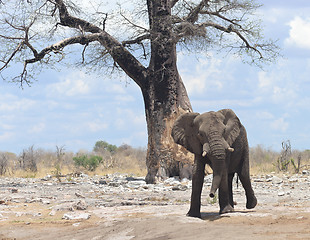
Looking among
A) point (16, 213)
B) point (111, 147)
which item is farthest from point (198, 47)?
point (111, 147)

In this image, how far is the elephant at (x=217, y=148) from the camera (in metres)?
7.66

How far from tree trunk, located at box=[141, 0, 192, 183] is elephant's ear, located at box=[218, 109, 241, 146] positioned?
8551 mm

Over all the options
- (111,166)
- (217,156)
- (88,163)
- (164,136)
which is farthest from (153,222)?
(111,166)

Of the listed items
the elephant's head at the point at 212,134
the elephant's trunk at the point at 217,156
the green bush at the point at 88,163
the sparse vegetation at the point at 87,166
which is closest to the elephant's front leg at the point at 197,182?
the elephant's head at the point at 212,134

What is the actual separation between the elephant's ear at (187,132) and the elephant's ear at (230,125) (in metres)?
0.51

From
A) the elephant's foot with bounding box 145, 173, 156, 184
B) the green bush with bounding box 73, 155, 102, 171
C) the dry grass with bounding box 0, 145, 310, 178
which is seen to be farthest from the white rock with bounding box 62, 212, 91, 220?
the green bush with bounding box 73, 155, 102, 171

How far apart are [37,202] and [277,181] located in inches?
312

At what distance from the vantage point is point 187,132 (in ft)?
27.6

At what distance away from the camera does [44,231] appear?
8.30 m

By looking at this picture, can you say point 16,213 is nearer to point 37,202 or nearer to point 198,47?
point 37,202

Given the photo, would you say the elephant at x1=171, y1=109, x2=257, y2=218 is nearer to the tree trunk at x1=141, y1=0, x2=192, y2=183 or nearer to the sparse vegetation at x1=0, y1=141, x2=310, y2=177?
the tree trunk at x1=141, y1=0, x2=192, y2=183

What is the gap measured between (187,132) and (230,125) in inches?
30.4

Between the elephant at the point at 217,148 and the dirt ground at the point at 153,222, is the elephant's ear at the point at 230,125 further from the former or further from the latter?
the dirt ground at the point at 153,222

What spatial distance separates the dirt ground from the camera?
6579mm
